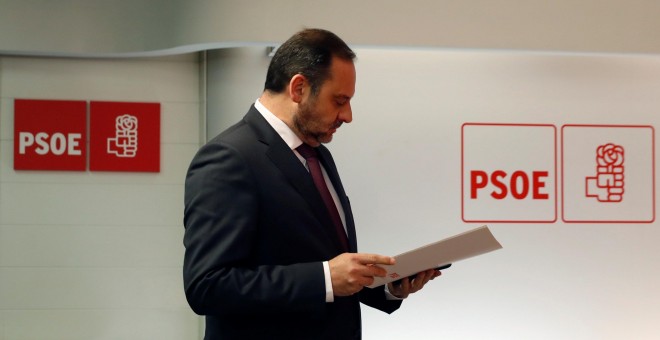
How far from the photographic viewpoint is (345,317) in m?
2.26

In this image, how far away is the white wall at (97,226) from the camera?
5.06 metres

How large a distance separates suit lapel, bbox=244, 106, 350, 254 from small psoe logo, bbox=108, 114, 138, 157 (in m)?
3.03

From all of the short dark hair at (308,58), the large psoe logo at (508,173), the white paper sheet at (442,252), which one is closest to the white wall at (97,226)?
the large psoe logo at (508,173)

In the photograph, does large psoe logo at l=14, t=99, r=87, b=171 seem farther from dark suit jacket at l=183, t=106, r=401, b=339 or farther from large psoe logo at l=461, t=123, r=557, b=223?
dark suit jacket at l=183, t=106, r=401, b=339

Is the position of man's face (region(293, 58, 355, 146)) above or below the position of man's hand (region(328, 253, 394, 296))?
above

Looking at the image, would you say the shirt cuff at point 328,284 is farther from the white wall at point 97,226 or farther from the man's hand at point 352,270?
the white wall at point 97,226

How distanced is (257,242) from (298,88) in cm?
39

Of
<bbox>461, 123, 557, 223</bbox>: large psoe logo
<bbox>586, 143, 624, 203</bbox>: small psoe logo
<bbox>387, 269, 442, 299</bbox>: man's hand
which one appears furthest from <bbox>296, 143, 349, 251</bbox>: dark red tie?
<bbox>586, 143, 624, 203</bbox>: small psoe logo

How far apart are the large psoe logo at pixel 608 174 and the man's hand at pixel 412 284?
9.23 feet

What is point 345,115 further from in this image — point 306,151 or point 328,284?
point 328,284

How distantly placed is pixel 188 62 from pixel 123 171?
0.71 metres

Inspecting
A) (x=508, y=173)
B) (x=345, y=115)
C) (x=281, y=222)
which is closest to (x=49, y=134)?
(x=508, y=173)

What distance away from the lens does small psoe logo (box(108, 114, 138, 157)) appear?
5121 millimetres

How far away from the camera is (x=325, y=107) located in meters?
2.26
